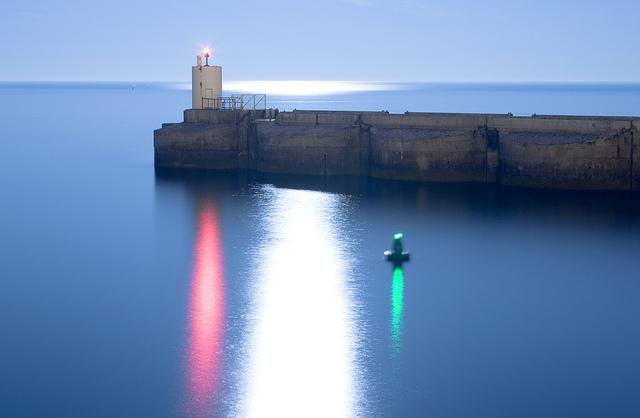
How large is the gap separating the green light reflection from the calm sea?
6cm

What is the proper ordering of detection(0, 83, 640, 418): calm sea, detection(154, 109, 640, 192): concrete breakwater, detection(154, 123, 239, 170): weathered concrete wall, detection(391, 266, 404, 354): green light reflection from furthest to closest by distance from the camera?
1. detection(154, 123, 239, 170): weathered concrete wall
2. detection(154, 109, 640, 192): concrete breakwater
3. detection(391, 266, 404, 354): green light reflection
4. detection(0, 83, 640, 418): calm sea

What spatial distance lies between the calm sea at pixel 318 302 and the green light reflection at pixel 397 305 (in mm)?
62

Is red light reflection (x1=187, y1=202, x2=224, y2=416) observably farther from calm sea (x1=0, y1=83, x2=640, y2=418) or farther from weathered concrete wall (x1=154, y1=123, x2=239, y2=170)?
weathered concrete wall (x1=154, y1=123, x2=239, y2=170)

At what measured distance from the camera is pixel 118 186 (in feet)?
165

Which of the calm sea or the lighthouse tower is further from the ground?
the lighthouse tower

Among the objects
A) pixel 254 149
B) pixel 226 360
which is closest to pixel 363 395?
pixel 226 360

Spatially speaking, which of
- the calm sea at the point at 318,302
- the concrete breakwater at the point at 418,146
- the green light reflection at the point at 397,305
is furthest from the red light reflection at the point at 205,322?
the concrete breakwater at the point at 418,146

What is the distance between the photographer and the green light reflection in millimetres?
24544

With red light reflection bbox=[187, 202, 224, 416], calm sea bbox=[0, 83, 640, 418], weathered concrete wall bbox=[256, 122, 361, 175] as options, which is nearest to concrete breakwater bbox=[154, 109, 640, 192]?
weathered concrete wall bbox=[256, 122, 361, 175]

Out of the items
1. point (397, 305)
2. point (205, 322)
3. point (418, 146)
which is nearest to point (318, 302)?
point (397, 305)

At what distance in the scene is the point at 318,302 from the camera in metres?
27.5

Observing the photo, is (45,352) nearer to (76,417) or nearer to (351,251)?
(76,417)

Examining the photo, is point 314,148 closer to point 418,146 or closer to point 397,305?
point 418,146

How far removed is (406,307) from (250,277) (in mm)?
5216
